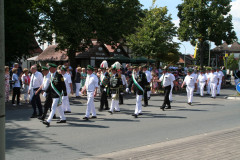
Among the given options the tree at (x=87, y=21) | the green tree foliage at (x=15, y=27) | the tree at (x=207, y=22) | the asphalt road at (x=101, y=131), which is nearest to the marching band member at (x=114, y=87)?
the asphalt road at (x=101, y=131)

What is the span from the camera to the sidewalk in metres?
5.47

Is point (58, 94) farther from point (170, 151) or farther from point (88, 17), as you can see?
point (88, 17)

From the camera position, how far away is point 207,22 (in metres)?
36.1

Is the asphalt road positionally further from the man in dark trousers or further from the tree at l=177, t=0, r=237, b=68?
the tree at l=177, t=0, r=237, b=68

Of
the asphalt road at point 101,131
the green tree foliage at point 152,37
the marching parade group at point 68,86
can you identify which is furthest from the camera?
the green tree foliage at point 152,37

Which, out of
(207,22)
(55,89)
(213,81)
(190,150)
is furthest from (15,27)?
(207,22)

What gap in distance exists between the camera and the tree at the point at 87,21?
27484mm

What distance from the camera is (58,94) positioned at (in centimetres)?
873

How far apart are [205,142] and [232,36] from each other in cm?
3517

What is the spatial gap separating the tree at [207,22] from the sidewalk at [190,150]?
31.5m

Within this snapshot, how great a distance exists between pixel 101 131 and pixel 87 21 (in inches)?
878

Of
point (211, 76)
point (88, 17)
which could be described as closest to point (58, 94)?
point (211, 76)

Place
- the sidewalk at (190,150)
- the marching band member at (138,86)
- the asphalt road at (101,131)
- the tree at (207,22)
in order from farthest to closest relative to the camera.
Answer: the tree at (207,22)
the marching band member at (138,86)
the asphalt road at (101,131)
the sidewalk at (190,150)

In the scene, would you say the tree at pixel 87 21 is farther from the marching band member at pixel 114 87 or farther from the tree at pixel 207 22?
the marching band member at pixel 114 87
